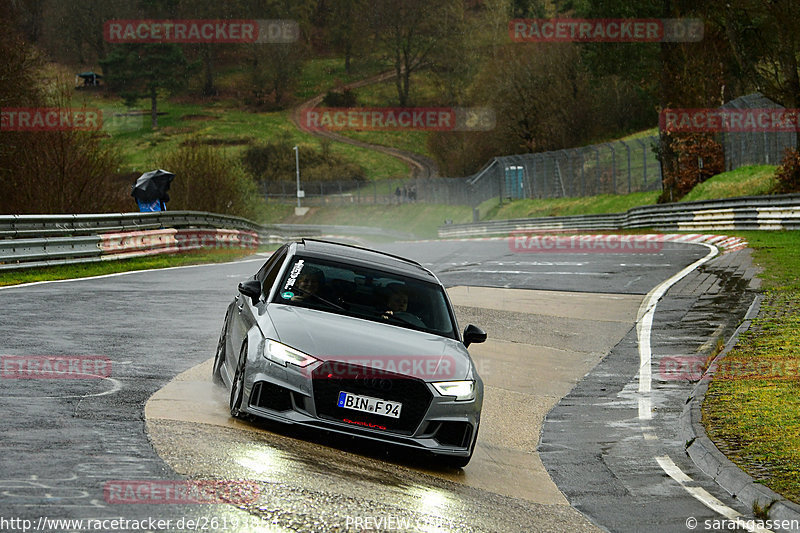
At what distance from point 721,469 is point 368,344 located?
117 inches

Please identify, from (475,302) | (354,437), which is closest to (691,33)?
(475,302)

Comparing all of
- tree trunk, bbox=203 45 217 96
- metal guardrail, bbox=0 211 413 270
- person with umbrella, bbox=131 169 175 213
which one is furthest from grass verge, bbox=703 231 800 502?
tree trunk, bbox=203 45 217 96

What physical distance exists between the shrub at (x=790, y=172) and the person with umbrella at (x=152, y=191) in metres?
21.6

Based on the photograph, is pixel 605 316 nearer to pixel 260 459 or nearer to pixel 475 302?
pixel 475 302

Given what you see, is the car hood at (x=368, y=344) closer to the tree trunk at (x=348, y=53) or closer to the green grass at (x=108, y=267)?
the green grass at (x=108, y=267)

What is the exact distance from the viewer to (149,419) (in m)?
8.15

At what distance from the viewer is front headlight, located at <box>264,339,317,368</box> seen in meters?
7.97

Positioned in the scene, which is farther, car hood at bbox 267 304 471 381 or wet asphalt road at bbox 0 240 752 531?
car hood at bbox 267 304 471 381

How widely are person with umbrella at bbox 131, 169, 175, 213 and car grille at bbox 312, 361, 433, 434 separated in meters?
28.7

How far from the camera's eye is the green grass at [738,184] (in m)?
A: 41.5

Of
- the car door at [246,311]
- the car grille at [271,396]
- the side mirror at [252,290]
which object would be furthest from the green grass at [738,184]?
the car grille at [271,396]

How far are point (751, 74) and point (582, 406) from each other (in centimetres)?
2969

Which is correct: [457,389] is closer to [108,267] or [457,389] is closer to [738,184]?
[108,267]

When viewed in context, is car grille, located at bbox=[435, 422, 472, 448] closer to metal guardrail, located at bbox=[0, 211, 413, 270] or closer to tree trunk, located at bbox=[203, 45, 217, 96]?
metal guardrail, located at bbox=[0, 211, 413, 270]
